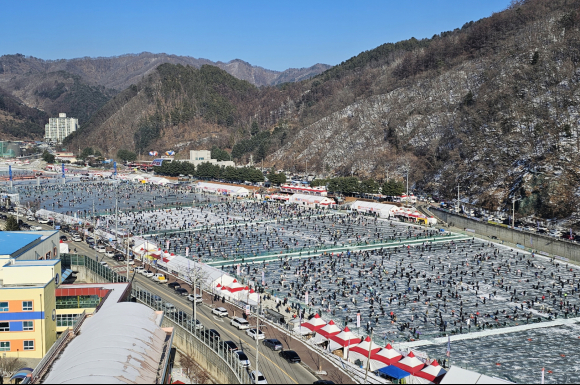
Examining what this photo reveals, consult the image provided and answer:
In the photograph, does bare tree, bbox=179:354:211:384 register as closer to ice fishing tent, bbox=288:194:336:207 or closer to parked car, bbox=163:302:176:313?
parked car, bbox=163:302:176:313

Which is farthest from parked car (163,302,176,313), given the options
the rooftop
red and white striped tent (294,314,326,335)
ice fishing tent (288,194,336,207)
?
ice fishing tent (288,194,336,207)

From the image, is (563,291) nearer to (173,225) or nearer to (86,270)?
(86,270)

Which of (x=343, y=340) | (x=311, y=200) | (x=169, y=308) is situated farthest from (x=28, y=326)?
(x=311, y=200)

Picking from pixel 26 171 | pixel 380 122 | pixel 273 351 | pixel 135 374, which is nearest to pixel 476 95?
pixel 380 122

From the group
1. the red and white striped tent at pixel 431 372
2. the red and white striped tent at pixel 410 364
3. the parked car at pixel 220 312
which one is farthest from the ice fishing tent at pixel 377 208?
the red and white striped tent at pixel 431 372

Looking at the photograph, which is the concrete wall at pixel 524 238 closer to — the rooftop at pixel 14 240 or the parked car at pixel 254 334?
the parked car at pixel 254 334
